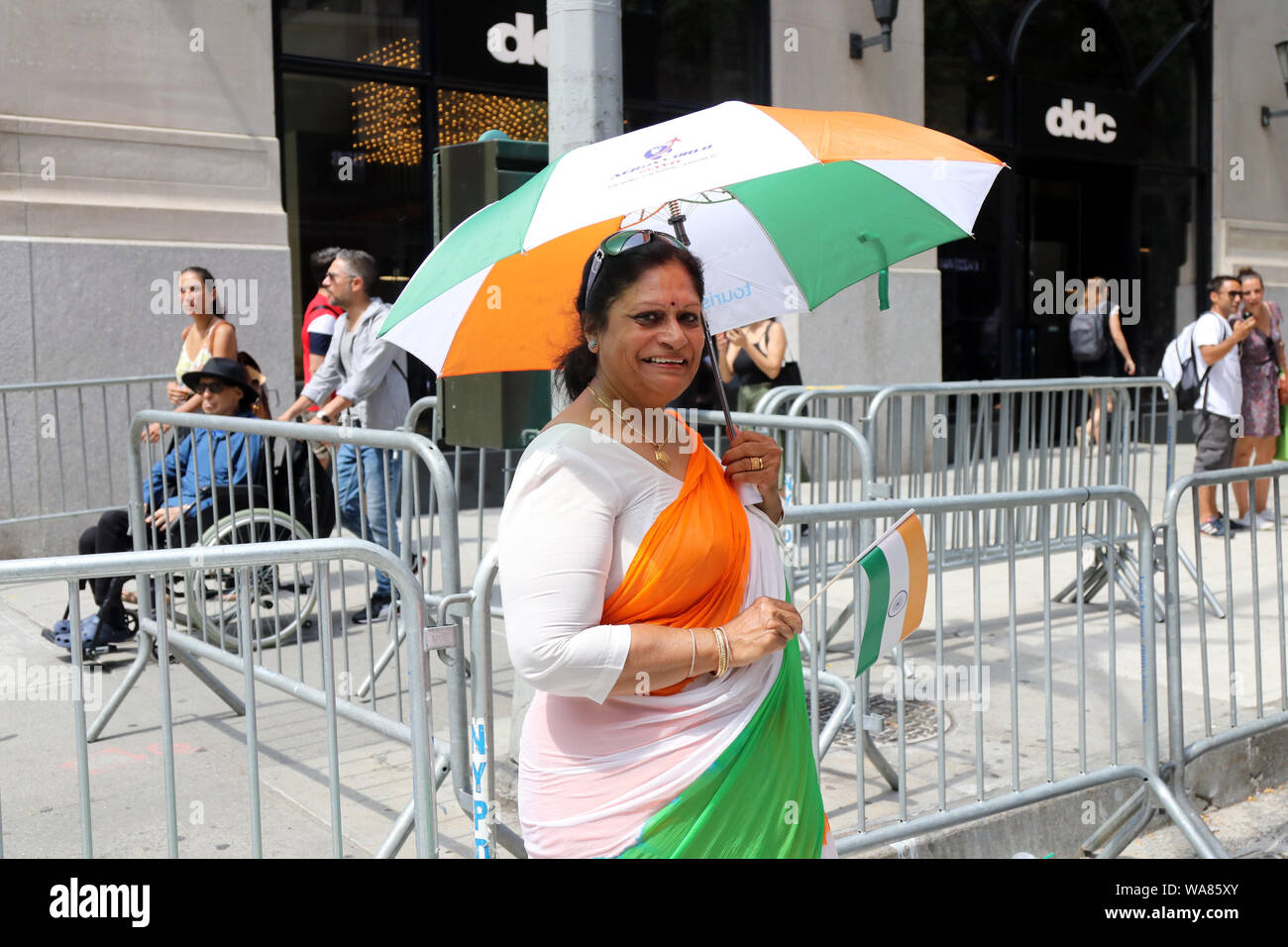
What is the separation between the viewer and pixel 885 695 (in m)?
5.61

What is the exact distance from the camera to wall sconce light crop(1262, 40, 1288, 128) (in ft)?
51.4

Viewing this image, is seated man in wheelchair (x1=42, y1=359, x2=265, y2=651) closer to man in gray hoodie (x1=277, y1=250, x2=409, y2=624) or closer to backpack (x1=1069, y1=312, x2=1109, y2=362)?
man in gray hoodie (x1=277, y1=250, x2=409, y2=624)

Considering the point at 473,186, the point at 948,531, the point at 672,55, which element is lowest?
the point at 948,531

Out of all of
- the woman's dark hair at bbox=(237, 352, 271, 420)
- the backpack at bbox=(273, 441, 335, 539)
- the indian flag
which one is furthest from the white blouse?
the woman's dark hair at bbox=(237, 352, 271, 420)

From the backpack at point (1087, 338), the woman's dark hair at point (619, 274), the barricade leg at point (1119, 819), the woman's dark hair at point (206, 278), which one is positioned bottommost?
the barricade leg at point (1119, 819)

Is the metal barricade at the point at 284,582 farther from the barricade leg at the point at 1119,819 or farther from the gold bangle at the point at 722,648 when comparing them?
the barricade leg at the point at 1119,819

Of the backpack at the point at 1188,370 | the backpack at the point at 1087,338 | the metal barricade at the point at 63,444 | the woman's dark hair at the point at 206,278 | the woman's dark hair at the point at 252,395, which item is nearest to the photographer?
the woman's dark hair at the point at 252,395

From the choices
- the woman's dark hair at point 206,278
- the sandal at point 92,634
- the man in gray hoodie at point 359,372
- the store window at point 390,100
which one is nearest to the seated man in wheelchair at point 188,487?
the sandal at point 92,634

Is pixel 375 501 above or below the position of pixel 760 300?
below

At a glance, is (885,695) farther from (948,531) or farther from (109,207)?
(109,207)

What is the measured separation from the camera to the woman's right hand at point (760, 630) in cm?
232

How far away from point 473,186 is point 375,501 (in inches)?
95.6

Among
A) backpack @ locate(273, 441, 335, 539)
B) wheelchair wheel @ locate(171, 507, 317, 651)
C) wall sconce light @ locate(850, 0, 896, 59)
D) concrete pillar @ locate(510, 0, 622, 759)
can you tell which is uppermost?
wall sconce light @ locate(850, 0, 896, 59)
